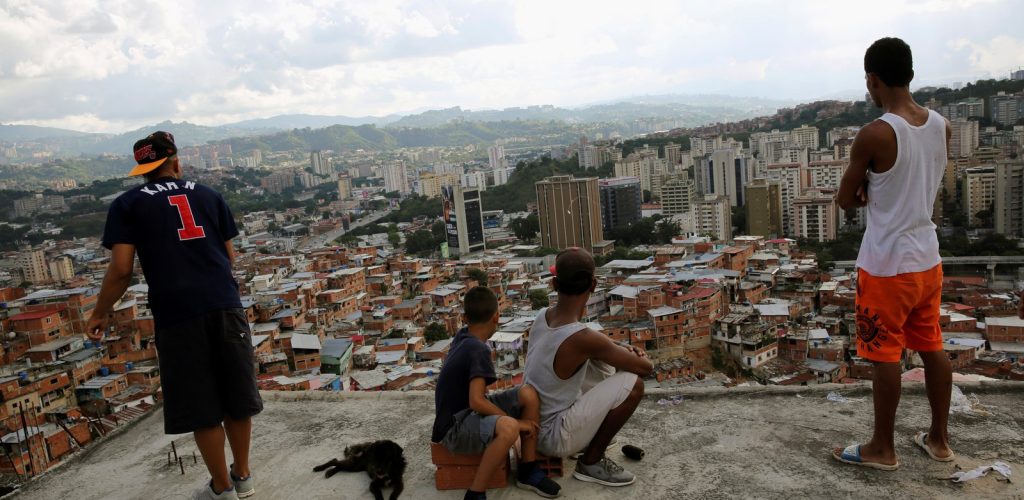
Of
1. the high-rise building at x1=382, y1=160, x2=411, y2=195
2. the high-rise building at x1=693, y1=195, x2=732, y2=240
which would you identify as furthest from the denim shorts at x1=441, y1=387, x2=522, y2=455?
the high-rise building at x1=382, y1=160, x2=411, y2=195

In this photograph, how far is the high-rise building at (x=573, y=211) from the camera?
27344 millimetres

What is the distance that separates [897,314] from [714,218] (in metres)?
26.7

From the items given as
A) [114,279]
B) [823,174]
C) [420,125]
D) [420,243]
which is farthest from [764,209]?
[420,125]

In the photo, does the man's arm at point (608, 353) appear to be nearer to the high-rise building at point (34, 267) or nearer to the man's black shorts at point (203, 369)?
the man's black shorts at point (203, 369)

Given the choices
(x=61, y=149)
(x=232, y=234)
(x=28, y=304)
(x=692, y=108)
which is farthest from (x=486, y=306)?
(x=692, y=108)

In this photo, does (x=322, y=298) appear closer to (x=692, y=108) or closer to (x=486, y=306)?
(x=486, y=306)

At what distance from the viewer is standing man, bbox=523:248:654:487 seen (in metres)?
1.73

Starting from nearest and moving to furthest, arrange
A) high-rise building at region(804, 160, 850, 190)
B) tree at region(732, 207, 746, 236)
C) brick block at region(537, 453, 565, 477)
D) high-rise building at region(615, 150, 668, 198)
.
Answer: brick block at region(537, 453, 565, 477)
tree at region(732, 207, 746, 236)
high-rise building at region(804, 160, 850, 190)
high-rise building at region(615, 150, 668, 198)

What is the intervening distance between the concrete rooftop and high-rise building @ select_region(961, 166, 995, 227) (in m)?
26.2

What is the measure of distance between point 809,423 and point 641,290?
11435 millimetres

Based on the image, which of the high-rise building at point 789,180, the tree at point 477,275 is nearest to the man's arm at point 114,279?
the tree at point 477,275

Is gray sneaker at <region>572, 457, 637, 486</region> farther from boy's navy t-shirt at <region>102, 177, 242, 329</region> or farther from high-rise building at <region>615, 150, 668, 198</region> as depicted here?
high-rise building at <region>615, 150, 668, 198</region>

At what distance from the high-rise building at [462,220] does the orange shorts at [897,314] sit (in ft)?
90.2

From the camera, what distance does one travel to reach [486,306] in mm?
1804
